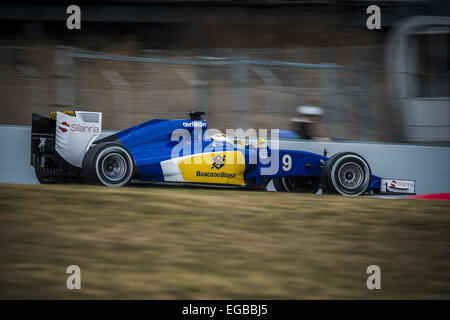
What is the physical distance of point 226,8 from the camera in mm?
15344

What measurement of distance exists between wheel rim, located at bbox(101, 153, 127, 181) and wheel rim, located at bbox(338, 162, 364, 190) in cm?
318

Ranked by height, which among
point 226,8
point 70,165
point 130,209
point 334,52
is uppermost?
point 226,8

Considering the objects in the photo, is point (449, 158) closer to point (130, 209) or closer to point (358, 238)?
point (358, 238)

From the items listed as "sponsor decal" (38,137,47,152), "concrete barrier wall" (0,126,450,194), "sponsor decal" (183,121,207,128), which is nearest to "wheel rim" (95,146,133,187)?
"sponsor decal" (38,137,47,152)

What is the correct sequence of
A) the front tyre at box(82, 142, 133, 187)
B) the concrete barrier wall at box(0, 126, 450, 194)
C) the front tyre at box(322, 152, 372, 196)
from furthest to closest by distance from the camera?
the concrete barrier wall at box(0, 126, 450, 194)
the front tyre at box(322, 152, 372, 196)
the front tyre at box(82, 142, 133, 187)

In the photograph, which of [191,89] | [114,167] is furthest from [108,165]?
[191,89]

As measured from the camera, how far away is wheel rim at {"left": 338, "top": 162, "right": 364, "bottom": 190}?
321 inches

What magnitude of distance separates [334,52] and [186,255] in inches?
406

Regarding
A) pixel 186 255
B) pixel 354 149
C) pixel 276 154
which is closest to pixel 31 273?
pixel 186 255

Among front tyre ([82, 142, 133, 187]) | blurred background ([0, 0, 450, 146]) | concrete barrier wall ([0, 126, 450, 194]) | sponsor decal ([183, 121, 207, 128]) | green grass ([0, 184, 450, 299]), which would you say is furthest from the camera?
blurred background ([0, 0, 450, 146])

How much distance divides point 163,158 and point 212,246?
277cm

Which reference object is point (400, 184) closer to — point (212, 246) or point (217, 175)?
point (217, 175)

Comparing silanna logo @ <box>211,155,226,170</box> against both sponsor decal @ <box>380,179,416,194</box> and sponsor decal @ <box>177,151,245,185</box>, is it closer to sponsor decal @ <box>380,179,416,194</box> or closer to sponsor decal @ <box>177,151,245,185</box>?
sponsor decal @ <box>177,151,245,185</box>

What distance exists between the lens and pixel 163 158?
25.3ft
